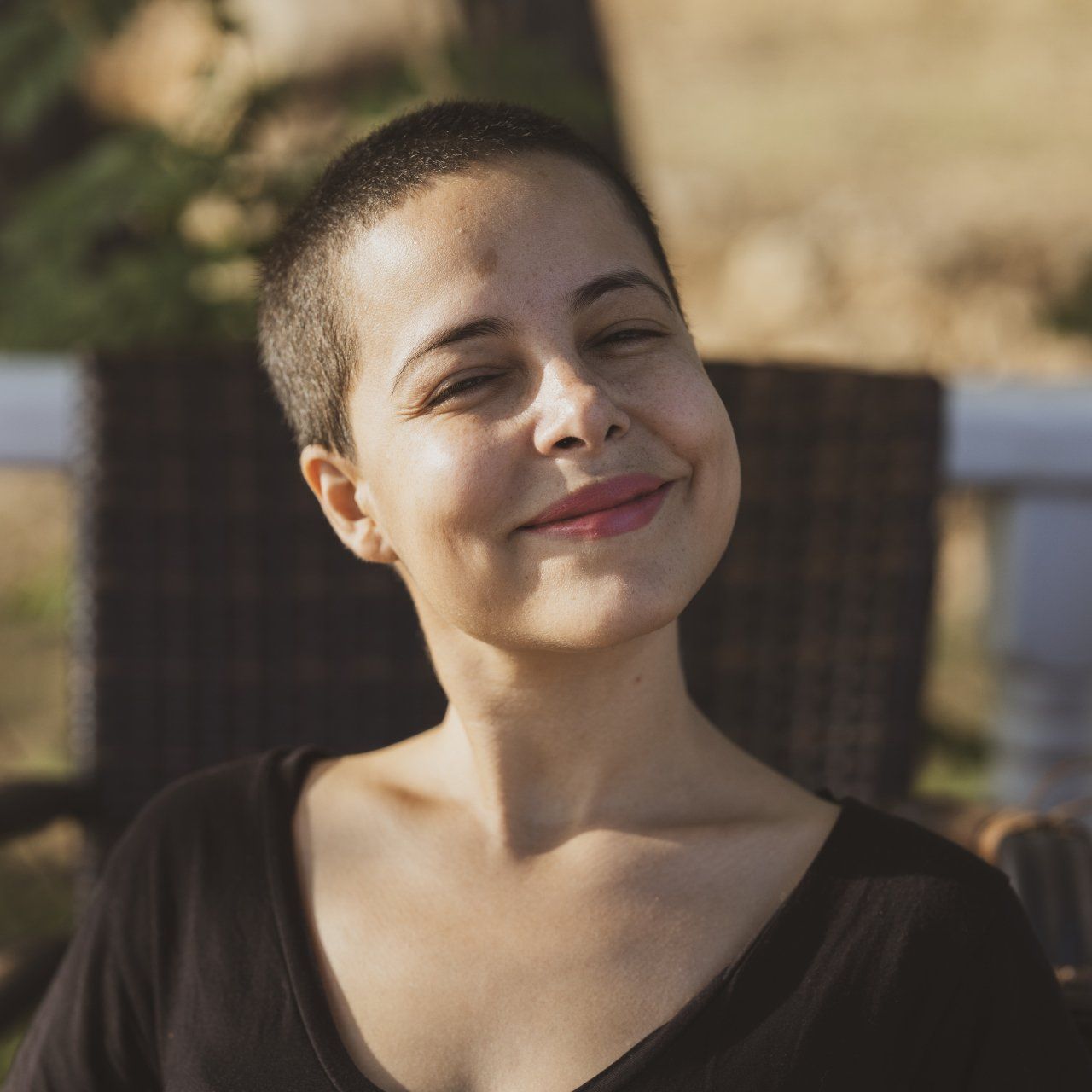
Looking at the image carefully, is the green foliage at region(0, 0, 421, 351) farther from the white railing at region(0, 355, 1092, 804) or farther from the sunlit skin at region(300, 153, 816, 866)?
the sunlit skin at region(300, 153, 816, 866)

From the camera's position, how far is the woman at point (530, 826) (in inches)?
44.4

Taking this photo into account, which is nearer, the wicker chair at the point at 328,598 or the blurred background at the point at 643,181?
the wicker chair at the point at 328,598

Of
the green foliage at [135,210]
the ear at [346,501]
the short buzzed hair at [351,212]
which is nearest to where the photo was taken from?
the short buzzed hair at [351,212]

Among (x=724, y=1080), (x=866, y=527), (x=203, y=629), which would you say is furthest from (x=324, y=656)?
(x=724, y=1080)

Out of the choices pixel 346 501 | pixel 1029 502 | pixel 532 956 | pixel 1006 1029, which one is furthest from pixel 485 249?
pixel 1029 502

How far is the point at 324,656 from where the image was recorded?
6.98ft

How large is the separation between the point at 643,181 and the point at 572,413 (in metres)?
2.71

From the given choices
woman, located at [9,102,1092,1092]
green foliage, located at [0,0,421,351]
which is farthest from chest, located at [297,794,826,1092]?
green foliage, located at [0,0,421,351]

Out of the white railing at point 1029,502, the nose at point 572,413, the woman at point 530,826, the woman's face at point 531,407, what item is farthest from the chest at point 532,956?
the white railing at point 1029,502

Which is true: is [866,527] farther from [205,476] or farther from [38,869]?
[38,869]

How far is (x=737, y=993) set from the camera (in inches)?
45.6

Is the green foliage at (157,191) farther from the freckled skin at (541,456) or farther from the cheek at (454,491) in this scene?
the cheek at (454,491)

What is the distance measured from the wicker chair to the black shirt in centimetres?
75

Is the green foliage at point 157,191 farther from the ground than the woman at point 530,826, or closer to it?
farther from the ground
